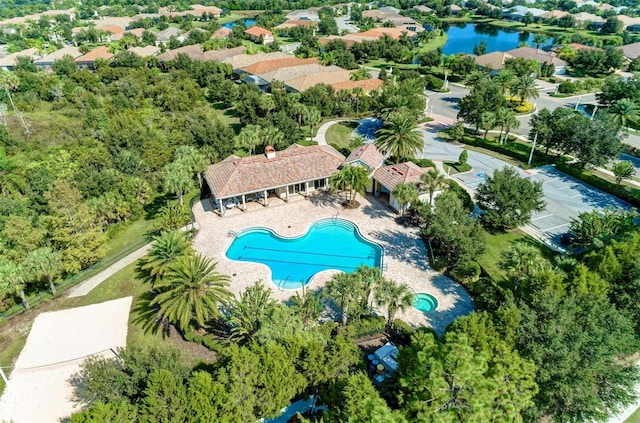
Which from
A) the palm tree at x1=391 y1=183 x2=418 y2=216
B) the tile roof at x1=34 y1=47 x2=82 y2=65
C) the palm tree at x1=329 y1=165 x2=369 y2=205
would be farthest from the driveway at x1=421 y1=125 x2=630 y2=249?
the tile roof at x1=34 y1=47 x2=82 y2=65

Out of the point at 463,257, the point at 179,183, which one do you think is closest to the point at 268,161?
the point at 179,183

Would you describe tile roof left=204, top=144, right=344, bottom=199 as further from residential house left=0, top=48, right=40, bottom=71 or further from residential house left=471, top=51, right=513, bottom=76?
residential house left=0, top=48, right=40, bottom=71

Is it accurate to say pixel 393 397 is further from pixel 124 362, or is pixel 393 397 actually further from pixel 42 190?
pixel 42 190

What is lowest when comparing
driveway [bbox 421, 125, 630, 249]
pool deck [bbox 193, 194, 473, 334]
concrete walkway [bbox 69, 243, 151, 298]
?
driveway [bbox 421, 125, 630, 249]

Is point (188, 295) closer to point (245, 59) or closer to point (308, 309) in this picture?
point (308, 309)

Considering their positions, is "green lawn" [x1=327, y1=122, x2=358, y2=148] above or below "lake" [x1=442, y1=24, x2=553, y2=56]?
above

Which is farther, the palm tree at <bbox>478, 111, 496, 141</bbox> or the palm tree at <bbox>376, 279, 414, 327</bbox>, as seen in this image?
the palm tree at <bbox>478, 111, 496, 141</bbox>
